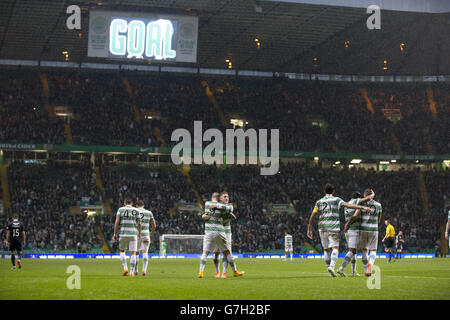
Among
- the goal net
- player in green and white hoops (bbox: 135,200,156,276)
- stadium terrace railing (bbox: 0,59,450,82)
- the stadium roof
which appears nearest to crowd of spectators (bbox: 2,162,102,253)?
the goal net

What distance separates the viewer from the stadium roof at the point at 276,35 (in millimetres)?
45562

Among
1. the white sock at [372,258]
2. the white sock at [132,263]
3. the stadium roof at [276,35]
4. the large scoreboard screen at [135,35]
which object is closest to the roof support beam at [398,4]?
the stadium roof at [276,35]

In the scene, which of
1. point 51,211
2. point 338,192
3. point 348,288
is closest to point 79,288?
point 348,288

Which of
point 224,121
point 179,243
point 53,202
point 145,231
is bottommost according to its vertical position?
point 179,243

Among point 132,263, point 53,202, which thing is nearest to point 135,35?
point 53,202

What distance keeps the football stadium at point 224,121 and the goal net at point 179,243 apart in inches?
3.9

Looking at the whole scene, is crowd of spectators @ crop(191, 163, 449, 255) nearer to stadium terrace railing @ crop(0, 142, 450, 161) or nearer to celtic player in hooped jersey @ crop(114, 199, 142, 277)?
A: stadium terrace railing @ crop(0, 142, 450, 161)

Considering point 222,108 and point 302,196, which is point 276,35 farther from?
point 302,196

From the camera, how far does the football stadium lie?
4481 cm

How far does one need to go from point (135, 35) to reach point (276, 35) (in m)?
14.5

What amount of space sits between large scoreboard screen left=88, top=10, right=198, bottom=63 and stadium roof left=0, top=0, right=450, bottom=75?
63.6 inches

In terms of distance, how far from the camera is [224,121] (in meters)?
60.0

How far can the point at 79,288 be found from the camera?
44.5 feet

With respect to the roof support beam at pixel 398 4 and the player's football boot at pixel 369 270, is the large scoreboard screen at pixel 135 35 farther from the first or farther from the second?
the player's football boot at pixel 369 270
